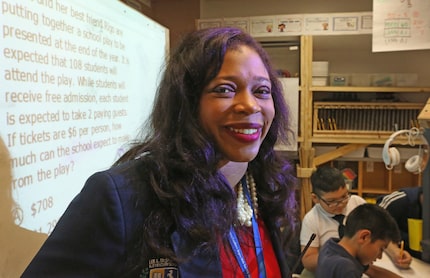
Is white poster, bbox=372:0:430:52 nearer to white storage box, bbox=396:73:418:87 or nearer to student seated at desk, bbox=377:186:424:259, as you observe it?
white storage box, bbox=396:73:418:87

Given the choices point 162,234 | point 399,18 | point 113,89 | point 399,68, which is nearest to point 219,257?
point 162,234

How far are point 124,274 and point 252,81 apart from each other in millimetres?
442

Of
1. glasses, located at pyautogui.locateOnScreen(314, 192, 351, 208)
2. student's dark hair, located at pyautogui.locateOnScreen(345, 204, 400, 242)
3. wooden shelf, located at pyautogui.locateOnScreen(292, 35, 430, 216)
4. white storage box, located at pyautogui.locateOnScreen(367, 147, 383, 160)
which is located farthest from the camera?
white storage box, located at pyautogui.locateOnScreen(367, 147, 383, 160)

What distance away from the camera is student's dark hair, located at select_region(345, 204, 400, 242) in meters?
1.88

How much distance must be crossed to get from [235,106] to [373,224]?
1.41m

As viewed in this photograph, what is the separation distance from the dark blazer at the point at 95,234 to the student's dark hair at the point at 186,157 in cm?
3

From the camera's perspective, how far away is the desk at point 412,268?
2012mm

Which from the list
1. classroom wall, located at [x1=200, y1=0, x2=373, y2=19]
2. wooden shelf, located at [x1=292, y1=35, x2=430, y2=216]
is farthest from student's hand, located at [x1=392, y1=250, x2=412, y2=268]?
classroom wall, located at [x1=200, y1=0, x2=373, y2=19]

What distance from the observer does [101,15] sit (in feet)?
4.14

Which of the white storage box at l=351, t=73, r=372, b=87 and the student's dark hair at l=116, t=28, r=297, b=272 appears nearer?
the student's dark hair at l=116, t=28, r=297, b=272

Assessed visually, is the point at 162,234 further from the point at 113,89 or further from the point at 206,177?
the point at 113,89

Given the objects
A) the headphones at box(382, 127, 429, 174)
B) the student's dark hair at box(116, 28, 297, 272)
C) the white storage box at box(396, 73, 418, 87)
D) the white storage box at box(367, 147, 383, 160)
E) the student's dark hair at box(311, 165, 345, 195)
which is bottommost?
the student's dark hair at box(311, 165, 345, 195)

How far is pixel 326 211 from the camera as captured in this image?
251 centimetres

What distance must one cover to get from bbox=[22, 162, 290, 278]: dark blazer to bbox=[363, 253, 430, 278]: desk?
172 cm
